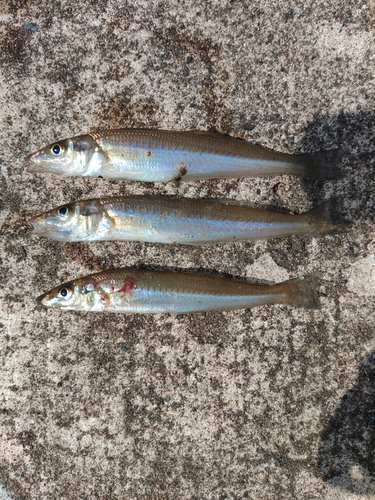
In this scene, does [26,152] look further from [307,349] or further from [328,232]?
[307,349]

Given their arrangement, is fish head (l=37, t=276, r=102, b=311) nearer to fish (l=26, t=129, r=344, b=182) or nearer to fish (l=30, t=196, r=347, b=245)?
fish (l=30, t=196, r=347, b=245)

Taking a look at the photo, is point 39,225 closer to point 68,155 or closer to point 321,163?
point 68,155

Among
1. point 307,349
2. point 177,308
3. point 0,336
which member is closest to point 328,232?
point 307,349

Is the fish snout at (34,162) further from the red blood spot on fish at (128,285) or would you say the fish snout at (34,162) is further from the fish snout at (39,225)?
the red blood spot on fish at (128,285)

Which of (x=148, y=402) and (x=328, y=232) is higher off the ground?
(x=328, y=232)

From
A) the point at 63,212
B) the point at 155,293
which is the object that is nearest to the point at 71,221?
the point at 63,212

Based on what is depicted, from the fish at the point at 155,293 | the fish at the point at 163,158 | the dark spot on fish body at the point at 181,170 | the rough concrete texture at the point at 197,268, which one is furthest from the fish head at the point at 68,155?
the fish at the point at 155,293
